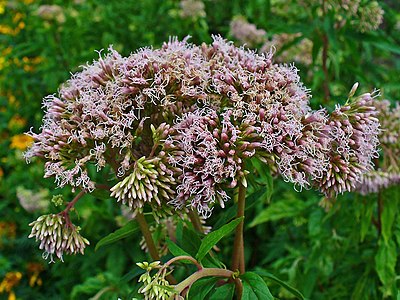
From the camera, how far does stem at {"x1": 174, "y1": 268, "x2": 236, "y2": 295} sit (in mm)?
1493

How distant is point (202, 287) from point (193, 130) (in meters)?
0.46

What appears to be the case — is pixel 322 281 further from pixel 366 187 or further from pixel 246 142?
pixel 246 142

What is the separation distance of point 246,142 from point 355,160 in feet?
1.17

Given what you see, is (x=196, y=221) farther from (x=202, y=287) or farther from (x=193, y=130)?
(x=193, y=130)

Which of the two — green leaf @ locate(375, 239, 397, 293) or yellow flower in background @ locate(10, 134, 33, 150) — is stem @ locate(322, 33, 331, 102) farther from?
yellow flower in background @ locate(10, 134, 33, 150)

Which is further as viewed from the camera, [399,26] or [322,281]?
[399,26]

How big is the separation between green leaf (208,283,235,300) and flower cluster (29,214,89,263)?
1.29ft

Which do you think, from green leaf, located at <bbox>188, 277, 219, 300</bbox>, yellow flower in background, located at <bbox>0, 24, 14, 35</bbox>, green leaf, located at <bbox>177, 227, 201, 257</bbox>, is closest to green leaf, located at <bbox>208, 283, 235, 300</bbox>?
green leaf, located at <bbox>188, 277, 219, 300</bbox>

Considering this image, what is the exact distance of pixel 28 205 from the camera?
136 inches

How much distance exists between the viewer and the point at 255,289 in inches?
62.8

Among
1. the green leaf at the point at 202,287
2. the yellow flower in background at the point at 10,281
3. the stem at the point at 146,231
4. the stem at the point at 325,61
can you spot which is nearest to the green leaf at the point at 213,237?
the green leaf at the point at 202,287

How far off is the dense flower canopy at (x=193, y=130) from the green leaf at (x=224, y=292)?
0.78 ft

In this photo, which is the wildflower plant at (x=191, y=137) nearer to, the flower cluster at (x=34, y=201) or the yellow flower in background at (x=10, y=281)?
the flower cluster at (x=34, y=201)

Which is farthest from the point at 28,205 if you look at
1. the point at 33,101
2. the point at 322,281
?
the point at 322,281
